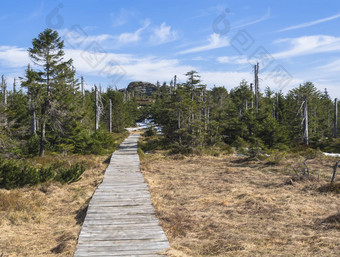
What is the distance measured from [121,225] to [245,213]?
3.35 m

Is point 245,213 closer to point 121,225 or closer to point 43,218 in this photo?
Result: point 121,225

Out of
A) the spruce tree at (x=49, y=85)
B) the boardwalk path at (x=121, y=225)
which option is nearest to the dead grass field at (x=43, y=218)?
the boardwalk path at (x=121, y=225)

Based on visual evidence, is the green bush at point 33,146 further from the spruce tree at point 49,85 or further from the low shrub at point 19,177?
the low shrub at point 19,177

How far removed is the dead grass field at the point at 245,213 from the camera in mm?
5148

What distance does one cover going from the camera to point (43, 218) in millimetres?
7520

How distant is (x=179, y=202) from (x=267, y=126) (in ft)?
46.8

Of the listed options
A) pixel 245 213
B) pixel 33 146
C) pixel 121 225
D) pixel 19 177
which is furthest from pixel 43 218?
pixel 33 146

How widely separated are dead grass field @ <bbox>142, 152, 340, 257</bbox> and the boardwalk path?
376 millimetres

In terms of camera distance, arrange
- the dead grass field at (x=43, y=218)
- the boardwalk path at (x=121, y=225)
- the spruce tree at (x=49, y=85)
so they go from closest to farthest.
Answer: the boardwalk path at (x=121, y=225), the dead grass field at (x=43, y=218), the spruce tree at (x=49, y=85)

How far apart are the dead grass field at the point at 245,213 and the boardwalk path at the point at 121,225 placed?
38 centimetres

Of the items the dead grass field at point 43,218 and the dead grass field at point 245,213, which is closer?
the dead grass field at point 245,213

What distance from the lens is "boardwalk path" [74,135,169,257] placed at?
4879 mm

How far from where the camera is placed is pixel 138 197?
27.3 feet

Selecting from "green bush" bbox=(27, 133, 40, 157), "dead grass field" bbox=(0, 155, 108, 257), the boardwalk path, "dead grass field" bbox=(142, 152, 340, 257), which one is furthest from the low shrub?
"green bush" bbox=(27, 133, 40, 157)
